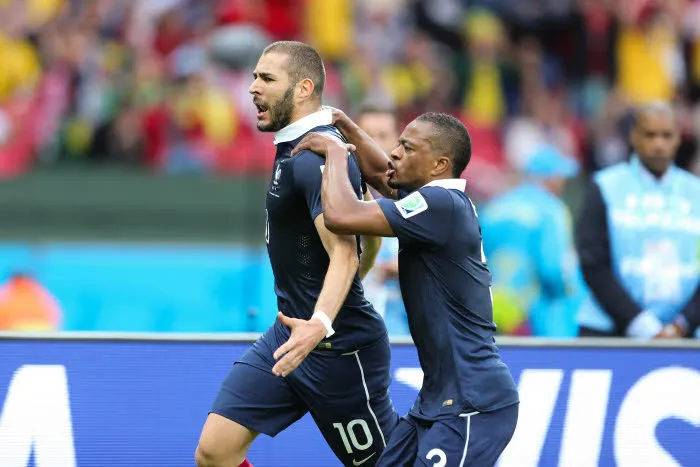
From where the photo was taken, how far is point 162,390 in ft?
21.0

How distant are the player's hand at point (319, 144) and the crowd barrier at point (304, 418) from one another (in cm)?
134

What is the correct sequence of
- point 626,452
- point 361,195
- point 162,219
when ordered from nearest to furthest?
point 361,195, point 626,452, point 162,219

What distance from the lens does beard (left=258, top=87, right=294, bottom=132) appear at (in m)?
5.59

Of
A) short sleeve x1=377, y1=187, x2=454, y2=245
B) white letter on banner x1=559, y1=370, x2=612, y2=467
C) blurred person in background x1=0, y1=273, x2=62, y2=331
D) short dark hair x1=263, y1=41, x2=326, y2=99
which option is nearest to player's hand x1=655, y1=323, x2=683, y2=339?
white letter on banner x1=559, y1=370, x2=612, y2=467

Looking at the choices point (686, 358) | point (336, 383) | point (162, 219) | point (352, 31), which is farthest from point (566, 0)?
point (336, 383)

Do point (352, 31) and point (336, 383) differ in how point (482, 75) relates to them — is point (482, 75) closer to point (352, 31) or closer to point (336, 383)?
point (352, 31)

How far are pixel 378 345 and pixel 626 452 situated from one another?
58.2 inches

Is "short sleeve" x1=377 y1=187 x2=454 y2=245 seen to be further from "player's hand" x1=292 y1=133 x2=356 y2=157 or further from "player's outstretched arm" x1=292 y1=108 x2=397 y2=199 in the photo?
"player's outstretched arm" x1=292 y1=108 x2=397 y2=199

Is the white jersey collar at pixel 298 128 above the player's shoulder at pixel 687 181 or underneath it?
above

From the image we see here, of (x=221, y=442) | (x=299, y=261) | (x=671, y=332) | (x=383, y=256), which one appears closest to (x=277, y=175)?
(x=299, y=261)

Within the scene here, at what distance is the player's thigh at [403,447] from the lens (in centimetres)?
520

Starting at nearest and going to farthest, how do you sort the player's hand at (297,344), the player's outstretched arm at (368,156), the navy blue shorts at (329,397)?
the player's hand at (297,344) → the navy blue shorts at (329,397) → the player's outstretched arm at (368,156)

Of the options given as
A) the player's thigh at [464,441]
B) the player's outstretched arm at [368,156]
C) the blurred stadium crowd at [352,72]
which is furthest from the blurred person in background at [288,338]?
the blurred stadium crowd at [352,72]

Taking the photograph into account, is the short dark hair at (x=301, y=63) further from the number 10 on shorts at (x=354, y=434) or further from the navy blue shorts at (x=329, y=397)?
the number 10 on shorts at (x=354, y=434)
